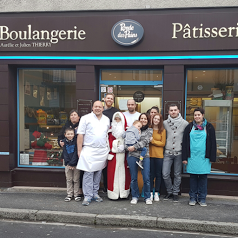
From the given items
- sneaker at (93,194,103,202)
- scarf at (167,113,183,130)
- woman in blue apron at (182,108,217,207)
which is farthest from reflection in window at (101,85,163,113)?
sneaker at (93,194,103,202)

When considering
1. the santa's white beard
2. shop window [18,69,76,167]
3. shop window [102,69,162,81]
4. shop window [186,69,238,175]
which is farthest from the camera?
shop window [18,69,76,167]

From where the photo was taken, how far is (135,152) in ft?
18.4

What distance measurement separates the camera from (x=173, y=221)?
4.79m

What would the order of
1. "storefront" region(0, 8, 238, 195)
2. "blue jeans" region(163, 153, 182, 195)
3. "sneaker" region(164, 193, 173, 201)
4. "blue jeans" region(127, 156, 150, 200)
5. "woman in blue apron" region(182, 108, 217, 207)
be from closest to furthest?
"woman in blue apron" region(182, 108, 217, 207) → "blue jeans" region(127, 156, 150, 200) → "blue jeans" region(163, 153, 182, 195) → "sneaker" region(164, 193, 173, 201) → "storefront" region(0, 8, 238, 195)

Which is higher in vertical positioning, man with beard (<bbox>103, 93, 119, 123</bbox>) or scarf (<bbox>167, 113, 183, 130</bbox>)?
man with beard (<bbox>103, 93, 119, 123</bbox>)

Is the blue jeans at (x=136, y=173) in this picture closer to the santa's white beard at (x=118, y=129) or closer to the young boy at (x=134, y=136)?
the young boy at (x=134, y=136)

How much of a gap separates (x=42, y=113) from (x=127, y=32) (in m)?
2.89

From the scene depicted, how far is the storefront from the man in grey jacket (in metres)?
0.62

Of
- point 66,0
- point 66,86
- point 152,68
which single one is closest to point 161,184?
point 152,68

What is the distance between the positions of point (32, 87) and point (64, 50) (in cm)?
132

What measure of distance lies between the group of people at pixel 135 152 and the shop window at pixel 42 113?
1250 mm

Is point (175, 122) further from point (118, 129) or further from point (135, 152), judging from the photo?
point (118, 129)

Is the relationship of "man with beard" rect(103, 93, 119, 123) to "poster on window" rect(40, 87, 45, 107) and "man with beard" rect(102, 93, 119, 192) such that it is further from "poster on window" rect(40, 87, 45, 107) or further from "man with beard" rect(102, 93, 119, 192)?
"poster on window" rect(40, 87, 45, 107)

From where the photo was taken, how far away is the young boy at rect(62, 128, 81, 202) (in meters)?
5.76
